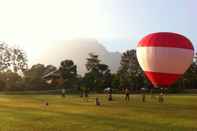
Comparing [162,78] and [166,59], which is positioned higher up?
[166,59]

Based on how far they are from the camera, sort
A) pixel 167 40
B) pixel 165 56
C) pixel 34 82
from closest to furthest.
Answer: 1. pixel 165 56
2. pixel 167 40
3. pixel 34 82

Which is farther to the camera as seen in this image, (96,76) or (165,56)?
(96,76)

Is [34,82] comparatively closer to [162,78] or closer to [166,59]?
[162,78]

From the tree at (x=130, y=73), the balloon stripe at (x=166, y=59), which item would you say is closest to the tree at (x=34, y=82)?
the tree at (x=130, y=73)

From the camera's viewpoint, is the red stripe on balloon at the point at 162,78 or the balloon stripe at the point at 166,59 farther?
the red stripe on balloon at the point at 162,78

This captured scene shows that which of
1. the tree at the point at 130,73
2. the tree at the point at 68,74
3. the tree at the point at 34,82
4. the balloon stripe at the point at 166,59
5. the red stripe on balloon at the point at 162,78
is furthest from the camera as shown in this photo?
the tree at the point at 68,74

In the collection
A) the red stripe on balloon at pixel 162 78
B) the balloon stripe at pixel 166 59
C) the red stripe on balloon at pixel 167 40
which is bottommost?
the red stripe on balloon at pixel 162 78

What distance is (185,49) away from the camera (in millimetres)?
45969

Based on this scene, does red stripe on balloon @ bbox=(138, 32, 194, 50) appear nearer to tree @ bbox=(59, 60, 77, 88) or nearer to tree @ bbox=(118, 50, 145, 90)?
tree @ bbox=(118, 50, 145, 90)

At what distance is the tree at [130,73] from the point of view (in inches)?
4232

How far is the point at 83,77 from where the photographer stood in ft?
394

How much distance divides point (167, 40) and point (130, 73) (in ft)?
242

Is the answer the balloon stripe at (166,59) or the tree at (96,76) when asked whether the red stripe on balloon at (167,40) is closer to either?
the balloon stripe at (166,59)

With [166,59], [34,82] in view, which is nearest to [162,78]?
[166,59]
